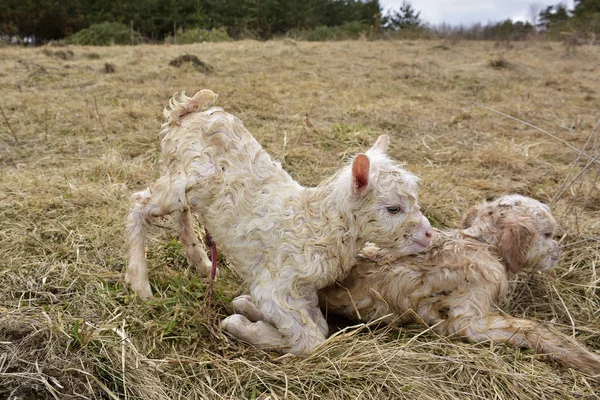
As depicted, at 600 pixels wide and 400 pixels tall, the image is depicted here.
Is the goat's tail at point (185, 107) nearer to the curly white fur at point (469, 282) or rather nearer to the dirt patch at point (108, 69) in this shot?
the curly white fur at point (469, 282)

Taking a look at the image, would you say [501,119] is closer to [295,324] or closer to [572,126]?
[572,126]

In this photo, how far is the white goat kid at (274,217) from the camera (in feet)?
9.83

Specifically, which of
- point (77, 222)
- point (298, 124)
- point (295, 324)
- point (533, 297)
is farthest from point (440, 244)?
point (298, 124)

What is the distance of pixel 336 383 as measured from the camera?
2783mm

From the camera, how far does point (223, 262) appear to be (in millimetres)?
4098

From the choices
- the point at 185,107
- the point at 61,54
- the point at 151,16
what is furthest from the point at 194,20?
the point at 185,107

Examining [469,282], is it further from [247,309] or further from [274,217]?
[247,309]

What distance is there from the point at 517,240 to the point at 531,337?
702mm

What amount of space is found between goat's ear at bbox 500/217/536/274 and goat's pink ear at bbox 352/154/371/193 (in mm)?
1292

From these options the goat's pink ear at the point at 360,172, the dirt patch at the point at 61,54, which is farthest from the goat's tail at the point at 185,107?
the dirt patch at the point at 61,54

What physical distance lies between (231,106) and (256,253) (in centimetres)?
574

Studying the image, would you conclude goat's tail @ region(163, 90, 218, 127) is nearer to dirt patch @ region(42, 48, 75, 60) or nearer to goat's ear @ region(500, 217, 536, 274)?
goat's ear @ region(500, 217, 536, 274)

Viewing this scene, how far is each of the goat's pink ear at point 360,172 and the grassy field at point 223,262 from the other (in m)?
0.93

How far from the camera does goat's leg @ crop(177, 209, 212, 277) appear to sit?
3.77 m
